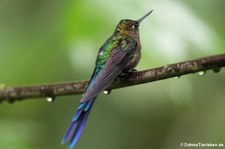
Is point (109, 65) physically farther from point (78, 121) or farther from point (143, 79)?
point (143, 79)

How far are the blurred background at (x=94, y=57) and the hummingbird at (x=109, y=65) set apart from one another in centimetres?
11

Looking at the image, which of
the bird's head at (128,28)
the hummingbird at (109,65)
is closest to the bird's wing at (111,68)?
the hummingbird at (109,65)

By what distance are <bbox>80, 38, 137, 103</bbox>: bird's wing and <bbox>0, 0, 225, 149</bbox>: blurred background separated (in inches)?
3.5

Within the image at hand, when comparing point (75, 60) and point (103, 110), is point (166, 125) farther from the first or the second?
point (75, 60)

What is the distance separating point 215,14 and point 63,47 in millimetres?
919

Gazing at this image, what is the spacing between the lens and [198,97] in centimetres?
352

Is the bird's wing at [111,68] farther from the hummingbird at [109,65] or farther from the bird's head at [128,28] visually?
the bird's head at [128,28]

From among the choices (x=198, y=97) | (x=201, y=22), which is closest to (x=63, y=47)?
(x=201, y=22)

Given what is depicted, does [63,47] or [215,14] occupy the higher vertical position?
[215,14]

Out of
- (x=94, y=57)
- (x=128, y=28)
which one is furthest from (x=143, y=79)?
Result: (x=128, y=28)

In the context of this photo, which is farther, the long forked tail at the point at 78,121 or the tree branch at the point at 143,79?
the long forked tail at the point at 78,121

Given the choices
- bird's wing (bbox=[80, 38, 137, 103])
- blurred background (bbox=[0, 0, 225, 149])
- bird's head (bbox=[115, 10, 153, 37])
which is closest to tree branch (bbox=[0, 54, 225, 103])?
bird's wing (bbox=[80, 38, 137, 103])

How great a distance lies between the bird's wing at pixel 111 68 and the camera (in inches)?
88.6

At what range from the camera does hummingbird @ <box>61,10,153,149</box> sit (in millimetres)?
2319
